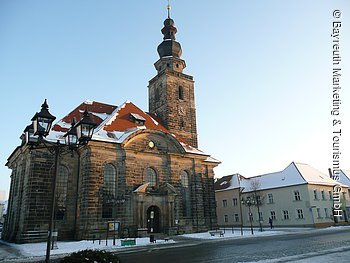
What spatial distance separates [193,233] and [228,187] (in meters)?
19.6

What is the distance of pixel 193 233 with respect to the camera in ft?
95.8

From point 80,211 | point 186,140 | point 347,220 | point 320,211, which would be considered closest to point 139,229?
point 80,211

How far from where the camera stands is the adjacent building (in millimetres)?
37000

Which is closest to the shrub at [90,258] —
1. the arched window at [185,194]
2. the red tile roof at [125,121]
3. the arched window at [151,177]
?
the red tile roof at [125,121]

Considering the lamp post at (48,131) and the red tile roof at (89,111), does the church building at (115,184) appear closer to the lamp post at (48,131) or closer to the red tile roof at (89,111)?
the red tile roof at (89,111)

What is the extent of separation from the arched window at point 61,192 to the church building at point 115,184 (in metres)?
0.08

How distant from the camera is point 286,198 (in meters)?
39.2

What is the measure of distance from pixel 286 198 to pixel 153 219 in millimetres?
20496

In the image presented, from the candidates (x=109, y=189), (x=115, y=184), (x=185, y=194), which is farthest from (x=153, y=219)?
(x=109, y=189)

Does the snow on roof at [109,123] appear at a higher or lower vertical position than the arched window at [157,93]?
lower

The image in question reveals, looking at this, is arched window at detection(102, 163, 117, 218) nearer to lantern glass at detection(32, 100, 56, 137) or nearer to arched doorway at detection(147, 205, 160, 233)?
arched doorway at detection(147, 205, 160, 233)

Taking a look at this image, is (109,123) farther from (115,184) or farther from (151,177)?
(151,177)

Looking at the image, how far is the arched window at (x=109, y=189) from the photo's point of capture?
2523 cm

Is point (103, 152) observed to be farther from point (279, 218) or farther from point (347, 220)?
point (347, 220)
